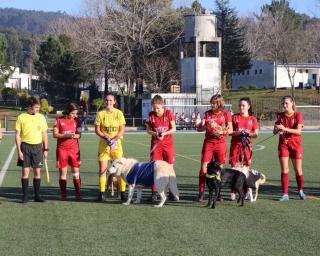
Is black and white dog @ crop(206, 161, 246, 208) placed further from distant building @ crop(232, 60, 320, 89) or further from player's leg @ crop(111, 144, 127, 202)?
distant building @ crop(232, 60, 320, 89)

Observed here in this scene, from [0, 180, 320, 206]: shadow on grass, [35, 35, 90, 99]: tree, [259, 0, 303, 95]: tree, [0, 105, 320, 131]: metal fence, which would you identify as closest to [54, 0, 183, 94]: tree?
[35, 35, 90, 99]: tree

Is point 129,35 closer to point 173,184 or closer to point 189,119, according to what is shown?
point 189,119

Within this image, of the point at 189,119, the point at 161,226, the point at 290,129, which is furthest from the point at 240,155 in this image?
the point at 189,119

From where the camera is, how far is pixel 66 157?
1067cm

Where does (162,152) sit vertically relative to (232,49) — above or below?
below

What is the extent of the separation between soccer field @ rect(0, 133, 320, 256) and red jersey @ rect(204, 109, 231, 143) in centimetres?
111

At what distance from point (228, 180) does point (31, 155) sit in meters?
3.36

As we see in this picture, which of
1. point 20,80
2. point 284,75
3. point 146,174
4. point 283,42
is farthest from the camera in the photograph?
point 20,80

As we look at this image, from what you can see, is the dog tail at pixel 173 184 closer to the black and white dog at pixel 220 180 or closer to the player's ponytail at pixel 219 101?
the black and white dog at pixel 220 180

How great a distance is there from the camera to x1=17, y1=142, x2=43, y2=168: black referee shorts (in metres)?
10.3

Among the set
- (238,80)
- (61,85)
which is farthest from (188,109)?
(238,80)

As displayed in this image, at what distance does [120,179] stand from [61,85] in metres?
62.4

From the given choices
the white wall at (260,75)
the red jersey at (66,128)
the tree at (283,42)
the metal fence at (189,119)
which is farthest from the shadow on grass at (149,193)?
the white wall at (260,75)

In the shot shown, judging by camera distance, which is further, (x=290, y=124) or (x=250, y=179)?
(x=290, y=124)
